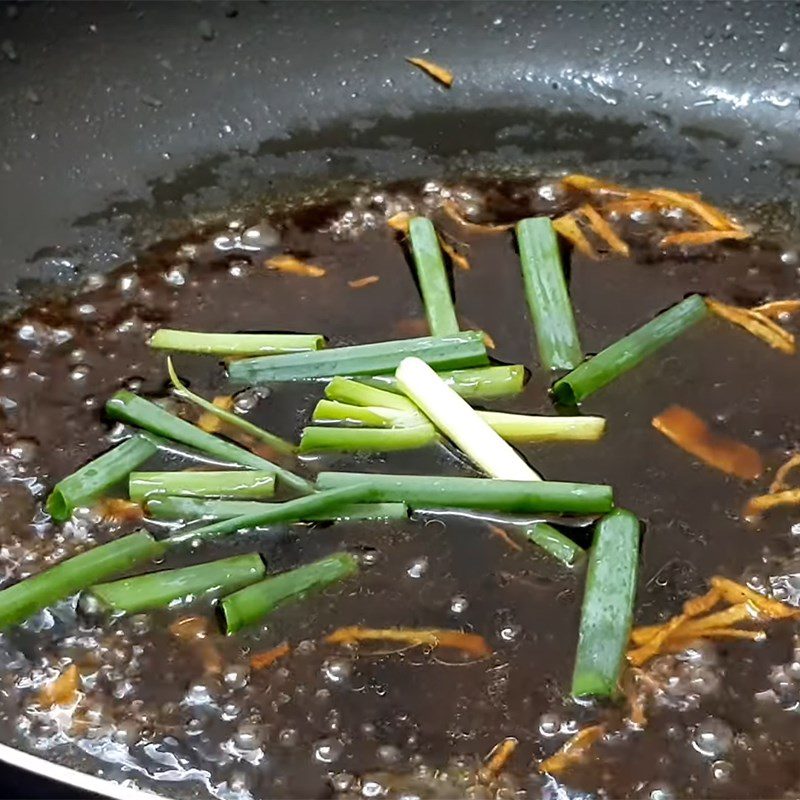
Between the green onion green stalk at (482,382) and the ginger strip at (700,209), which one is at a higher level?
the ginger strip at (700,209)

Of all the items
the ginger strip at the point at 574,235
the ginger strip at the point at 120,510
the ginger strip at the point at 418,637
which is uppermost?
the ginger strip at the point at 574,235

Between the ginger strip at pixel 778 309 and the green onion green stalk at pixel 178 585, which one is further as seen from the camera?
the ginger strip at pixel 778 309

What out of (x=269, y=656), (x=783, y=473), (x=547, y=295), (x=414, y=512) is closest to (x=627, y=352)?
(x=547, y=295)

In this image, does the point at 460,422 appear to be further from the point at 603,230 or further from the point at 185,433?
the point at 603,230

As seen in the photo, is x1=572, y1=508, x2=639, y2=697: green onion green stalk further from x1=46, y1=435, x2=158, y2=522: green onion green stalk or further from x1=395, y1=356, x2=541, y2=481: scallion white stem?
x1=46, y1=435, x2=158, y2=522: green onion green stalk

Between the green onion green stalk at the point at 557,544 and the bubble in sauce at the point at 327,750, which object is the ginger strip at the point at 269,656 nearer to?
the bubble in sauce at the point at 327,750

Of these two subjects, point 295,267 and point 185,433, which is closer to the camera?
point 185,433

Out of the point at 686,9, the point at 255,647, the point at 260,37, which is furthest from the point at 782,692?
the point at 260,37

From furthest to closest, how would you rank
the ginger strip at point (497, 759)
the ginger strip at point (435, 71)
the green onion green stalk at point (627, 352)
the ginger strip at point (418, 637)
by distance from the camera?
the ginger strip at point (435, 71), the green onion green stalk at point (627, 352), the ginger strip at point (418, 637), the ginger strip at point (497, 759)

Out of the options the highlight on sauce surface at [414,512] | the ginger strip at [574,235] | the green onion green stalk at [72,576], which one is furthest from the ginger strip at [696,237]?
the green onion green stalk at [72,576]

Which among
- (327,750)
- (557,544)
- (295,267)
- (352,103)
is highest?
(352,103)
